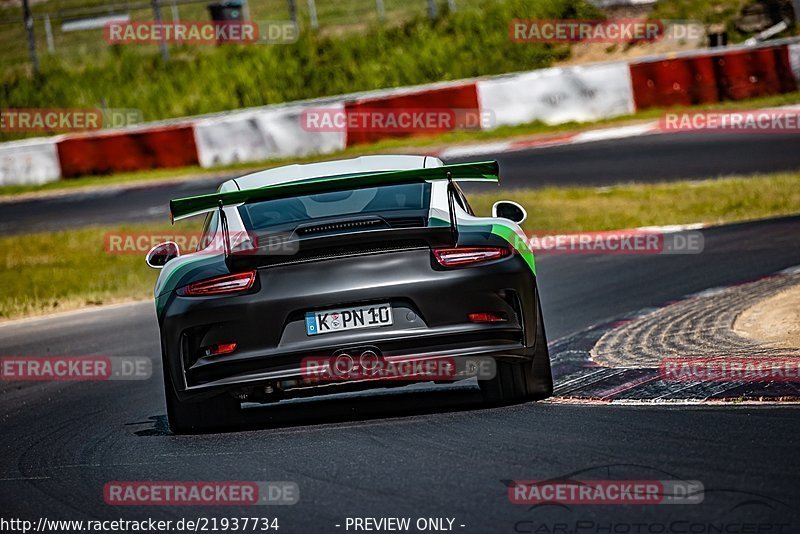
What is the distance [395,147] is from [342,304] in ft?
64.9

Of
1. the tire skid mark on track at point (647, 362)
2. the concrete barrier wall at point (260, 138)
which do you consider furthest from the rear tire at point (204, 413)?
the concrete barrier wall at point (260, 138)

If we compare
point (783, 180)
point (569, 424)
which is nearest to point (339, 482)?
point (569, 424)

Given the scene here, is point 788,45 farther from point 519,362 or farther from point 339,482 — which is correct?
point 339,482

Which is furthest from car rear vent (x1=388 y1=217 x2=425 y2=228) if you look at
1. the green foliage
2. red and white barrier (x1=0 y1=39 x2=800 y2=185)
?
the green foliage

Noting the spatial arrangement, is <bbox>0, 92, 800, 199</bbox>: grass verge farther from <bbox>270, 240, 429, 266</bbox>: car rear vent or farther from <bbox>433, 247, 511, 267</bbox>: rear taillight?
<bbox>270, 240, 429, 266</bbox>: car rear vent

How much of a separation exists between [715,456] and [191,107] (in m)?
28.8

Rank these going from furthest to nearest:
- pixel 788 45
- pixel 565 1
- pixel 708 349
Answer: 1. pixel 565 1
2. pixel 788 45
3. pixel 708 349

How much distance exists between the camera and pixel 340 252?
21.7 feet

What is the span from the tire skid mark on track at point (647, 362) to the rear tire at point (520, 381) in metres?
0.16

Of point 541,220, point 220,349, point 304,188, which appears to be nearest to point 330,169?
point 304,188

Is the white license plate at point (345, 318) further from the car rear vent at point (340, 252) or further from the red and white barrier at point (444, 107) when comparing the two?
the red and white barrier at point (444, 107)

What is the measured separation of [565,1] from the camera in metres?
32.8

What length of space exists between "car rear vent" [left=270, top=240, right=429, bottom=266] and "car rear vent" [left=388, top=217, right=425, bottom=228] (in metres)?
0.12

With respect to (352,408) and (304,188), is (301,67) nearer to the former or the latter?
(352,408)
